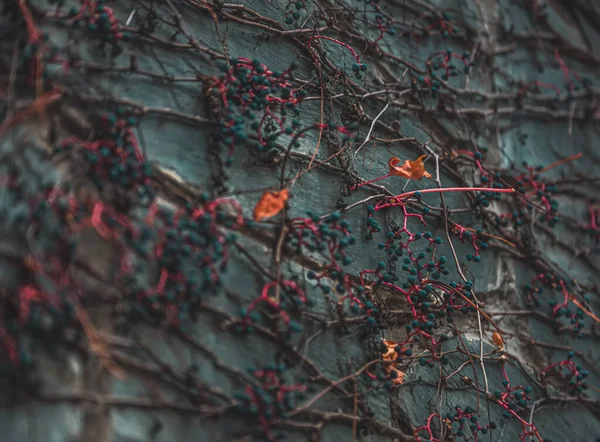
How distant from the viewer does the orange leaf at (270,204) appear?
60.1 inches

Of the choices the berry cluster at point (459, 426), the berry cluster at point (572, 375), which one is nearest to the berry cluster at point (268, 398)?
the berry cluster at point (459, 426)

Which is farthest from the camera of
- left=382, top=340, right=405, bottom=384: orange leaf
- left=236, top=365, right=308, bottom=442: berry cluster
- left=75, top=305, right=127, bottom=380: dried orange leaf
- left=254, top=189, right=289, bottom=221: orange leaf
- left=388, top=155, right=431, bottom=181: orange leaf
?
left=388, top=155, right=431, bottom=181: orange leaf

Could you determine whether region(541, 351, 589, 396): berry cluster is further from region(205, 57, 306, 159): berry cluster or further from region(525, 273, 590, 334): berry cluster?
region(205, 57, 306, 159): berry cluster

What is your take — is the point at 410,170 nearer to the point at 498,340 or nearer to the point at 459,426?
the point at 498,340

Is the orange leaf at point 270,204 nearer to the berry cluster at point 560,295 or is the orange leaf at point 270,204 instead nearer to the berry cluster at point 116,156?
the berry cluster at point 116,156

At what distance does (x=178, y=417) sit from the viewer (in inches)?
51.3

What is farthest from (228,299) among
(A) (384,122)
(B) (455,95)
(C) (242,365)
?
(B) (455,95)

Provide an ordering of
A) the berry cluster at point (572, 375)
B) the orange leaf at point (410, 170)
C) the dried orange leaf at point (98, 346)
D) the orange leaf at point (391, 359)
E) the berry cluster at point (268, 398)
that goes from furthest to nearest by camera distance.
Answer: the berry cluster at point (572, 375) < the orange leaf at point (410, 170) < the orange leaf at point (391, 359) < the berry cluster at point (268, 398) < the dried orange leaf at point (98, 346)

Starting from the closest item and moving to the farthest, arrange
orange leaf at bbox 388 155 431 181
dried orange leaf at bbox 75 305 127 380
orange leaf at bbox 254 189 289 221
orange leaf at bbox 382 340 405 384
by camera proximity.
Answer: dried orange leaf at bbox 75 305 127 380
orange leaf at bbox 254 189 289 221
orange leaf at bbox 382 340 405 384
orange leaf at bbox 388 155 431 181

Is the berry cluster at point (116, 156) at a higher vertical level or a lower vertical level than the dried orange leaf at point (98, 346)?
higher

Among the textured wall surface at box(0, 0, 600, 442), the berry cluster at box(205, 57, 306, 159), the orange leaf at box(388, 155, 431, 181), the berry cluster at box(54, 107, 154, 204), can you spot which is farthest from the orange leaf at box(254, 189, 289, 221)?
the orange leaf at box(388, 155, 431, 181)

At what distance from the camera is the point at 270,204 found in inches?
60.3

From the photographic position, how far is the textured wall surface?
49.4 inches

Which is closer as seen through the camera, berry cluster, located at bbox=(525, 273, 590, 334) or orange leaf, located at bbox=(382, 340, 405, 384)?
orange leaf, located at bbox=(382, 340, 405, 384)
